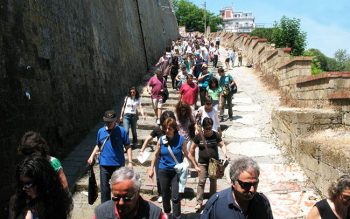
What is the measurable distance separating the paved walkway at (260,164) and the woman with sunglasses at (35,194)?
3558 millimetres

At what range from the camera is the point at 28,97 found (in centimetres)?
771

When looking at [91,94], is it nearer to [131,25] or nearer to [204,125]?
[204,125]

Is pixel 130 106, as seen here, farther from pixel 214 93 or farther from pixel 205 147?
pixel 205 147

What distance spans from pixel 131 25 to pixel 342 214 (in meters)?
17.9

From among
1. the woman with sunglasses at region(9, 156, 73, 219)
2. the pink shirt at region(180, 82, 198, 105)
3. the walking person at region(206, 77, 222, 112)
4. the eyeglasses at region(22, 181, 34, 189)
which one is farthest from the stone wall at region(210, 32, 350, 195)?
the eyeglasses at region(22, 181, 34, 189)

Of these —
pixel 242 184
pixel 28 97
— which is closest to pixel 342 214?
pixel 242 184

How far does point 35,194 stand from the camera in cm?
331

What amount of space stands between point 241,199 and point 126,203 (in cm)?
98

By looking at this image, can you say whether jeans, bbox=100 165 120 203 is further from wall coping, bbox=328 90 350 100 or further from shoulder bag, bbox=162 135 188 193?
wall coping, bbox=328 90 350 100

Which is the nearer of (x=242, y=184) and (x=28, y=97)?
(x=242, y=184)

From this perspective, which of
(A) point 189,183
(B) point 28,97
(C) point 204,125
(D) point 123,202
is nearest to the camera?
(D) point 123,202

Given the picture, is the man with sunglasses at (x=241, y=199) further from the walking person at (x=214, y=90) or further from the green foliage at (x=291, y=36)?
the green foliage at (x=291, y=36)

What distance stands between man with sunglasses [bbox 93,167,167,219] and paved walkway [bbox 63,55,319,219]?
3571mm

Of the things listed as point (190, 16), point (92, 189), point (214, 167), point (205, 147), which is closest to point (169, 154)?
point (205, 147)
